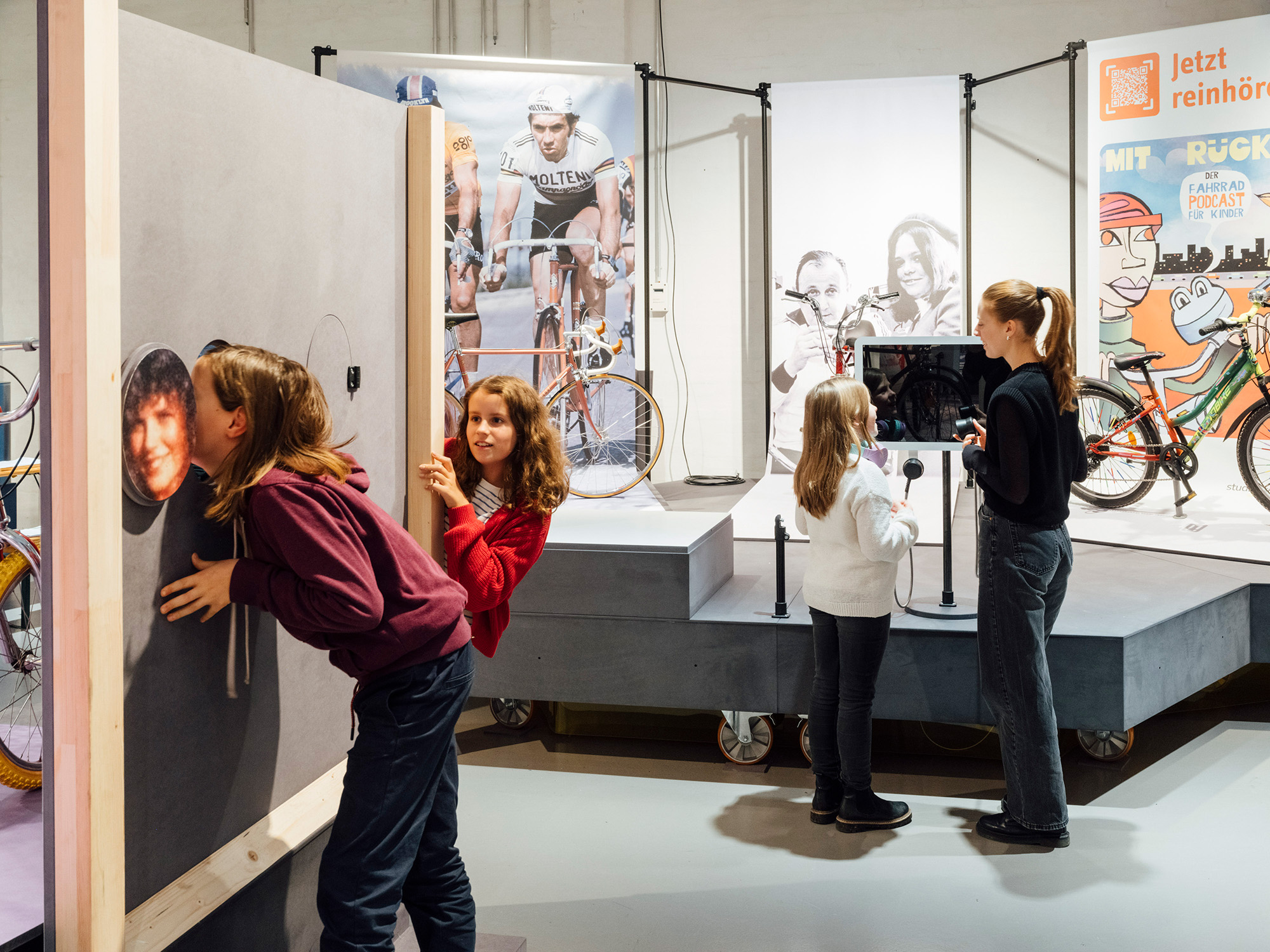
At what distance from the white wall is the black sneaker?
16.1ft

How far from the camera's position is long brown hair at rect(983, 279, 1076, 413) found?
9.29 feet

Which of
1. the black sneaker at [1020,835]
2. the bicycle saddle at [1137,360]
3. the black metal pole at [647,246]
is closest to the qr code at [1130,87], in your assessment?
the bicycle saddle at [1137,360]

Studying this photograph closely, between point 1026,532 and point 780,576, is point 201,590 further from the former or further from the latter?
point 780,576

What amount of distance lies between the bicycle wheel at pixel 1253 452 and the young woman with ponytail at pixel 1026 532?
269cm

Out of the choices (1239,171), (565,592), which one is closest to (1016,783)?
(565,592)

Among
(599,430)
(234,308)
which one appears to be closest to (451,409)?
(599,430)

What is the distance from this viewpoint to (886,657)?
3475 mm

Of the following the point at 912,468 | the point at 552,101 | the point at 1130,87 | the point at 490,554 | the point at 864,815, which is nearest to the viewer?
the point at 490,554

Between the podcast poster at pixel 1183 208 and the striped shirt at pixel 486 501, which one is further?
the podcast poster at pixel 1183 208

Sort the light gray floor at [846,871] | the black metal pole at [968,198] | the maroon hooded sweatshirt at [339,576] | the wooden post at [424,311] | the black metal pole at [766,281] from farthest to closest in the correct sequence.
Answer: the black metal pole at [766,281] → the black metal pole at [968,198] → the light gray floor at [846,871] → the wooden post at [424,311] → the maroon hooded sweatshirt at [339,576]

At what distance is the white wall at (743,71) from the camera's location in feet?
24.0

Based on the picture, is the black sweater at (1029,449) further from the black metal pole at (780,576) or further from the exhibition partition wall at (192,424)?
the exhibition partition wall at (192,424)

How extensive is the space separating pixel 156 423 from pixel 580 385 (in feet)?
15.8

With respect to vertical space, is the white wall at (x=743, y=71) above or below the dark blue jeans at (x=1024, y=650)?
above
